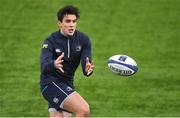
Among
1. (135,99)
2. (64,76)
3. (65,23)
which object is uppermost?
(65,23)

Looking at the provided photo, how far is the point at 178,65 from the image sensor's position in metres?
18.0

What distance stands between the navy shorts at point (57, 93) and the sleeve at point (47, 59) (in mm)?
258

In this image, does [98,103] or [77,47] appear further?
[98,103]

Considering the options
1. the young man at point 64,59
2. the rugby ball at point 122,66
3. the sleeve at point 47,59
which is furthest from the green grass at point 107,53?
the sleeve at point 47,59

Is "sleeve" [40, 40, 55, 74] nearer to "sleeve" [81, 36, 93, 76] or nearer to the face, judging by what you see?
the face

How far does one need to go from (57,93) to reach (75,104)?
46cm

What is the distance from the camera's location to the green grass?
1509 cm

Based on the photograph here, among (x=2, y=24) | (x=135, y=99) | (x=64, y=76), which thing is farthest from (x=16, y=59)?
(x=64, y=76)

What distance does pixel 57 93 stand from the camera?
10477 mm

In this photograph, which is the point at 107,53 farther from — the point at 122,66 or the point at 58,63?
the point at 58,63

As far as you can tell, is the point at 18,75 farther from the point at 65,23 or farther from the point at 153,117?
the point at 65,23

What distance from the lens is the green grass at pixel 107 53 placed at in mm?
15086

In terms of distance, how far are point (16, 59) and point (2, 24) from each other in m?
2.72

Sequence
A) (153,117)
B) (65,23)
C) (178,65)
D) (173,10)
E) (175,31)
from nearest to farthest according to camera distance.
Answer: (65,23) < (153,117) < (178,65) < (175,31) < (173,10)
